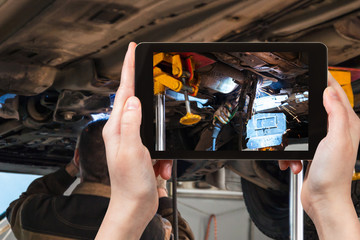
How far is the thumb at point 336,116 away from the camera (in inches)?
18.4

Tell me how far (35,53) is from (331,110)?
0.87 metres

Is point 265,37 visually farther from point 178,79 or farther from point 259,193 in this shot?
point 259,193

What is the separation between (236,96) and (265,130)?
0.64 ft

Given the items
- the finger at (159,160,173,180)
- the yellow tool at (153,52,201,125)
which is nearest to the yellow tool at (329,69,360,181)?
the yellow tool at (153,52,201,125)

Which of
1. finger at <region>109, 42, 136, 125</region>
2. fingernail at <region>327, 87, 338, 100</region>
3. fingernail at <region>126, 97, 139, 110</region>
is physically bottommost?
fingernail at <region>126, 97, 139, 110</region>

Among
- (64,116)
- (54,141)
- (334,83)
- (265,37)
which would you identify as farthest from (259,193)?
(334,83)

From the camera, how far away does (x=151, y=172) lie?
0.50m

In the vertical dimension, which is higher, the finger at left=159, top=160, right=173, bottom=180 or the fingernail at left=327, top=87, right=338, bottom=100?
the fingernail at left=327, top=87, right=338, bottom=100

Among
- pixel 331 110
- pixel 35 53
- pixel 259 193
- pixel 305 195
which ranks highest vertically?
pixel 35 53

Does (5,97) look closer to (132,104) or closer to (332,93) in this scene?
(132,104)

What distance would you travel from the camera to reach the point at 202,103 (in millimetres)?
891

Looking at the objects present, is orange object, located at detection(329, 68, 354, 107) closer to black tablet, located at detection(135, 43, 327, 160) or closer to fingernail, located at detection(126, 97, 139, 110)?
black tablet, located at detection(135, 43, 327, 160)

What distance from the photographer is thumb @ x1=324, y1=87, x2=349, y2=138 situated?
0.47 meters

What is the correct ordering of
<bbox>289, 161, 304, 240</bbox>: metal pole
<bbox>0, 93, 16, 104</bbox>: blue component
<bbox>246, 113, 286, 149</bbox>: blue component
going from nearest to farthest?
<bbox>246, 113, 286, 149</bbox>: blue component < <bbox>0, 93, 16, 104</bbox>: blue component < <bbox>289, 161, 304, 240</bbox>: metal pole
